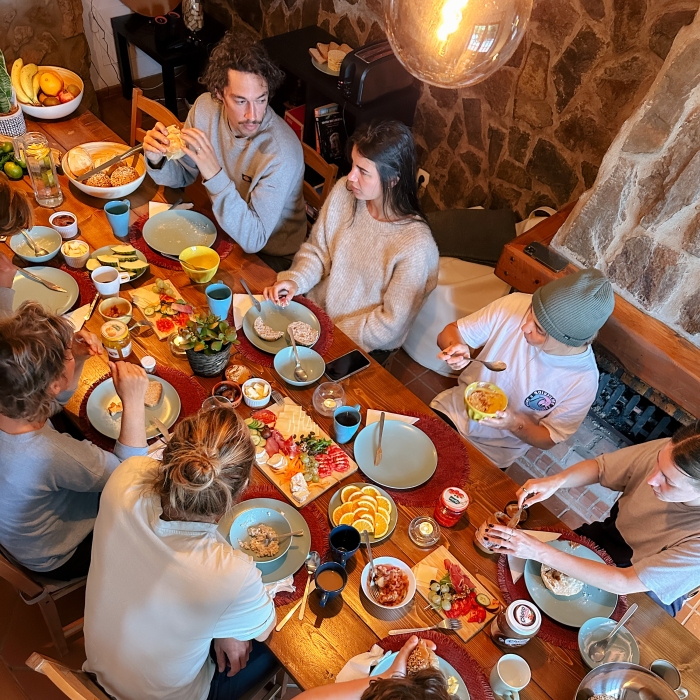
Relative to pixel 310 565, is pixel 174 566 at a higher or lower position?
higher

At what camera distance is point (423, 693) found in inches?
43.6

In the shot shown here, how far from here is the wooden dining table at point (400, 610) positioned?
1506 millimetres

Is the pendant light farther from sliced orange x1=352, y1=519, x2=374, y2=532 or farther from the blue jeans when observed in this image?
the blue jeans

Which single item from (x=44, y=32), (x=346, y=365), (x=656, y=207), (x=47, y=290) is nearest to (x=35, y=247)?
(x=47, y=290)

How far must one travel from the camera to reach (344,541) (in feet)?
5.38

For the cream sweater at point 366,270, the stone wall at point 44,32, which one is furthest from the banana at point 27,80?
the cream sweater at point 366,270

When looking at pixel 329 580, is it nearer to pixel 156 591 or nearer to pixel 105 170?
pixel 156 591

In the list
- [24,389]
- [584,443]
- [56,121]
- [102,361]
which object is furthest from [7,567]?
[584,443]

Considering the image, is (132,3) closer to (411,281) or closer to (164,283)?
(164,283)

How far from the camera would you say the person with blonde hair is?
1.35 metres

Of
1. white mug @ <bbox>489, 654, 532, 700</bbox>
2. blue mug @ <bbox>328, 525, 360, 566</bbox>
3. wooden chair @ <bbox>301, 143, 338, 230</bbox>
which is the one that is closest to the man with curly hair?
wooden chair @ <bbox>301, 143, 338, 230</bbox>

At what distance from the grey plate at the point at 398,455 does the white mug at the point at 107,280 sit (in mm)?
1028

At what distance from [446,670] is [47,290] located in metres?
1.81

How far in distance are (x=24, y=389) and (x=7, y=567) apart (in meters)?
0.52
